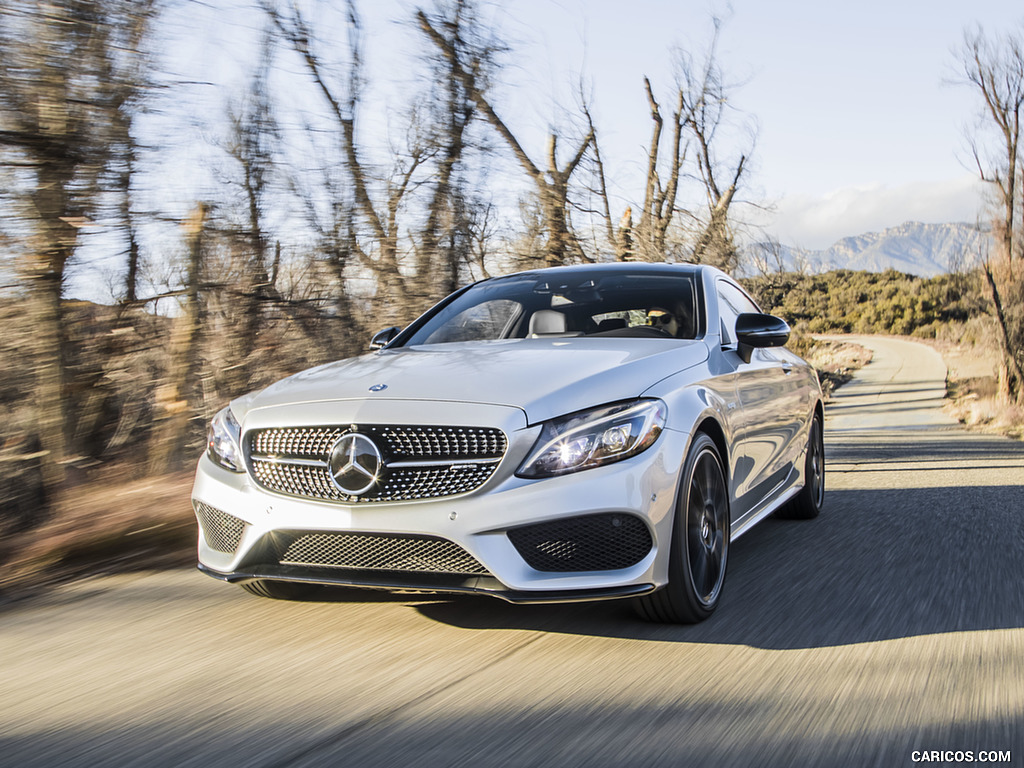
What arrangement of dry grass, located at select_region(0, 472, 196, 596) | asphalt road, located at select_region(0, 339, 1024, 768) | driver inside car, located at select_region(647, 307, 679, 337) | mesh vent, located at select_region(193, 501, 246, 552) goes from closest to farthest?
1. asphalt road, located at select_region(0, 339, 1024, 768)
2. mesh vent, located at select_region(193, 501, 246, 552)
3. dry grass, located at select_region(0, 472, 196, 596)
4. driver inside car, located at select_region(647, 307, 679, 337)

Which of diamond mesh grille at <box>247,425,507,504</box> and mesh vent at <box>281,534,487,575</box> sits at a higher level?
diamond mesh grille at <box>247,425,507,504</box>

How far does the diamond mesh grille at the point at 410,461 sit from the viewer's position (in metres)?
3.58

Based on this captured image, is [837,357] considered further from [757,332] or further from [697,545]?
[697,545]

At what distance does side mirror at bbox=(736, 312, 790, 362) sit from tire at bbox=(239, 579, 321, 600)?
244 centimetres

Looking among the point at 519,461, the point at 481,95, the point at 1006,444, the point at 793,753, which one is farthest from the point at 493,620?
the point at 1006,444

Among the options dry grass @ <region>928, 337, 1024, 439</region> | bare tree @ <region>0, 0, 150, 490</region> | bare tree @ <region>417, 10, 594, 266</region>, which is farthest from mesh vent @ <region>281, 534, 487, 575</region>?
dry grass @ <region>928, 337, 1024, 439</region>

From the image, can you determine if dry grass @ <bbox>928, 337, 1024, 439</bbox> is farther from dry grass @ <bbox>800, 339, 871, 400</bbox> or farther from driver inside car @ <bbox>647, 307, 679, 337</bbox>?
driver inside car @ <bbox>647, 307, 679, 337</bbox>

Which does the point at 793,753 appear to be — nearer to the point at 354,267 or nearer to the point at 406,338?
the point at 406,338

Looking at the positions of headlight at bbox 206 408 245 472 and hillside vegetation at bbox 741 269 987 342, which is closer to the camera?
headlight at bbox 206 408 245 472

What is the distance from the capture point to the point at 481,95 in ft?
34.3

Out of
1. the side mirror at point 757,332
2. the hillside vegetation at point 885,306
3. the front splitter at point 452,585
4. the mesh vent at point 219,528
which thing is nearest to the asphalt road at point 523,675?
the front splitter at point 452,585

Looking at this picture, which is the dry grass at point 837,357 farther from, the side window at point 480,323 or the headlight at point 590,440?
the headlight at point 590,440

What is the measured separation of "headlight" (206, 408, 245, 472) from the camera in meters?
4.02

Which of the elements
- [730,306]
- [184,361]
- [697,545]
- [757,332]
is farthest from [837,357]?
[697,545]
